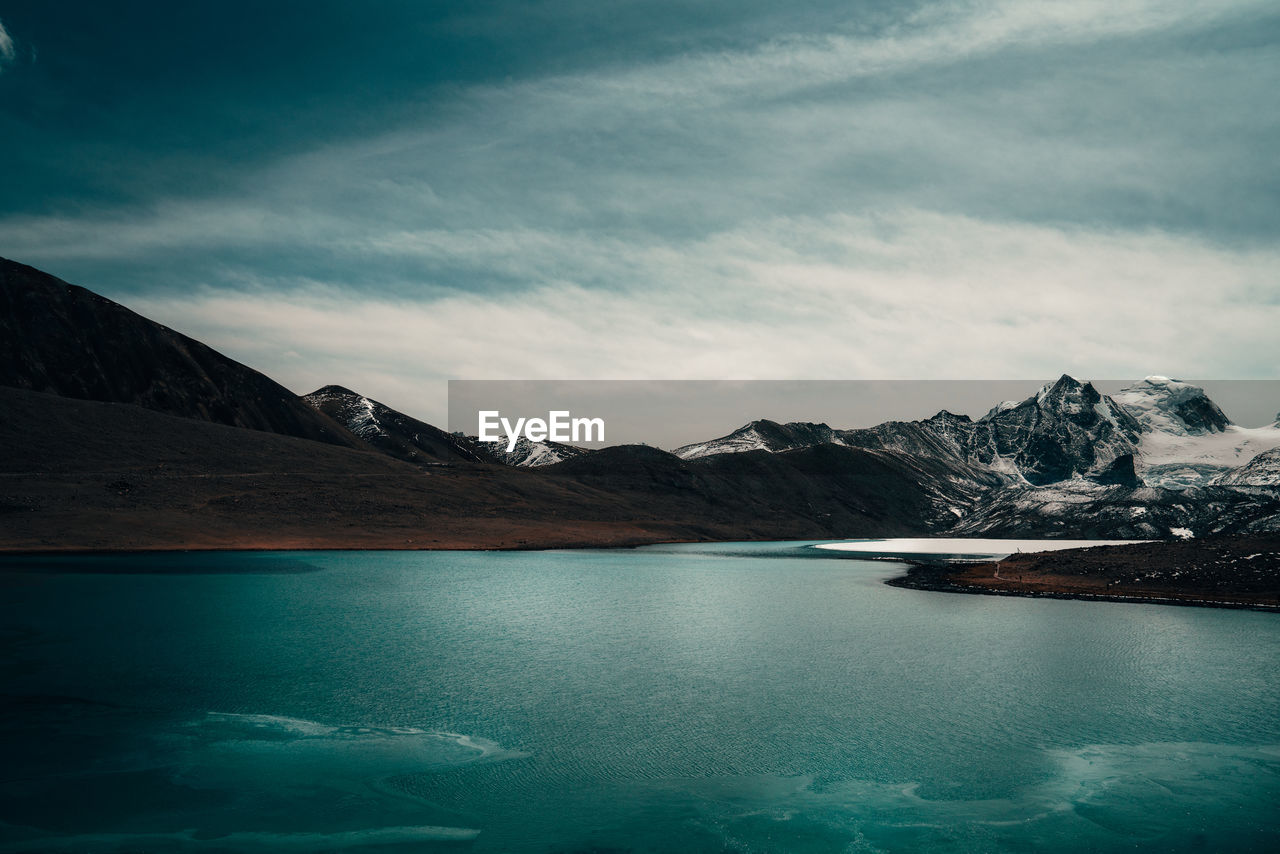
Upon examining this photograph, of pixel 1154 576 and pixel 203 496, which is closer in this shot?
pixel 1154 576

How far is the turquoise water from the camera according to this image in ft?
76.6

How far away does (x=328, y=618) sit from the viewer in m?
59.0

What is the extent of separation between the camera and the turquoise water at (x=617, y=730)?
2334cm

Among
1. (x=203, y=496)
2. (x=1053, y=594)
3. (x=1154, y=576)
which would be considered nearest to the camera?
(x=1053, y=594)

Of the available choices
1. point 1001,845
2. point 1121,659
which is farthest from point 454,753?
point 1121,659

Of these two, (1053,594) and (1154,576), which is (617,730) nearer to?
(1053,594)

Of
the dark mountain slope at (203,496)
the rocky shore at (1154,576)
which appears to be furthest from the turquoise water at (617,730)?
the dark mountain slope at (203,496)

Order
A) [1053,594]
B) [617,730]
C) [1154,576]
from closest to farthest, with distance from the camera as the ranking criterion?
[617,730] → [1053,594] → [1154,576]

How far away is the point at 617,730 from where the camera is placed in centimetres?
3244

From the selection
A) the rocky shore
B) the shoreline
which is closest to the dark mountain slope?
the shoreline

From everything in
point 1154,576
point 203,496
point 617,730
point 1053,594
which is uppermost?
point 203,496

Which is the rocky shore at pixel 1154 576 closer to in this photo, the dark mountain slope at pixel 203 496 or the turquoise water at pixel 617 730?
the turquoise water at pixel 617 730

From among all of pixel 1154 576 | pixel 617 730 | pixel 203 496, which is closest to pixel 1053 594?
pixel 1154 576

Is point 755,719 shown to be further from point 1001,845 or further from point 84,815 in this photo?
point 84,815
